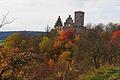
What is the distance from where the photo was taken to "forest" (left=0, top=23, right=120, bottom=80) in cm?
1197

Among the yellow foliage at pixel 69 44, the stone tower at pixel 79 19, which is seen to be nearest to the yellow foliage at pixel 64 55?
the yellow foliage at pixel 69 44

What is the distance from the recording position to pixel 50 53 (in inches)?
2936

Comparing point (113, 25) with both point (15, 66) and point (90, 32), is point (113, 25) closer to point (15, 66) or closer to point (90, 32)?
point (90, 32)

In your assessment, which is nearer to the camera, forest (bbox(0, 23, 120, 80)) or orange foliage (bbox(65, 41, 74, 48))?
forest (bbox(0, 23, 120, 80))

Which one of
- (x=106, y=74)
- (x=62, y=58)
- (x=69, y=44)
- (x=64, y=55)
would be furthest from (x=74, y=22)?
(x=106, y=74)

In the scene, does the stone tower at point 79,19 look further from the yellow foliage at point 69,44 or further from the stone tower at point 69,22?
the yellow foliage at point 69,44

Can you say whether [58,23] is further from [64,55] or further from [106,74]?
[106,74]

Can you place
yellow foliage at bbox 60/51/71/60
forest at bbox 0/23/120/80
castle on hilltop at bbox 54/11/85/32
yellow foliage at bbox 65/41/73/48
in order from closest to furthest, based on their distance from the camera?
1. forest at bbox 0/23/120/80
2. yellow foliage at bbox 60/51/71/60
3. yellow foliage at bbox 65/41/73/48
4. castle on hilltop at bbox 54/11/85/32

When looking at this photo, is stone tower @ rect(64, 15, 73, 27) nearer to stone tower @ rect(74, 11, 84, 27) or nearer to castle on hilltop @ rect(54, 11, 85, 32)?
castle on hilltop @ rect(54, 11, 85, 32)

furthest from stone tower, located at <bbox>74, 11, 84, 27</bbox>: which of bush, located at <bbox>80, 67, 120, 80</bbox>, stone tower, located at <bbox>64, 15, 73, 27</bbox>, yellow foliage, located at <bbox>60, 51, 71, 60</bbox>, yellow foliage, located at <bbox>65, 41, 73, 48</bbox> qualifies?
bush, located at <bbox>80, 67, 120, 80</bbox>

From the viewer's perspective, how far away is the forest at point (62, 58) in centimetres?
1197

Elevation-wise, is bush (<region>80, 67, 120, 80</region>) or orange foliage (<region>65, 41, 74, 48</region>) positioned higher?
bush (<region>80, 67, 120, 80</region>)

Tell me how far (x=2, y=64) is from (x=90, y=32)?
54.4 metres

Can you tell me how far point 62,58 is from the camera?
6575cm
